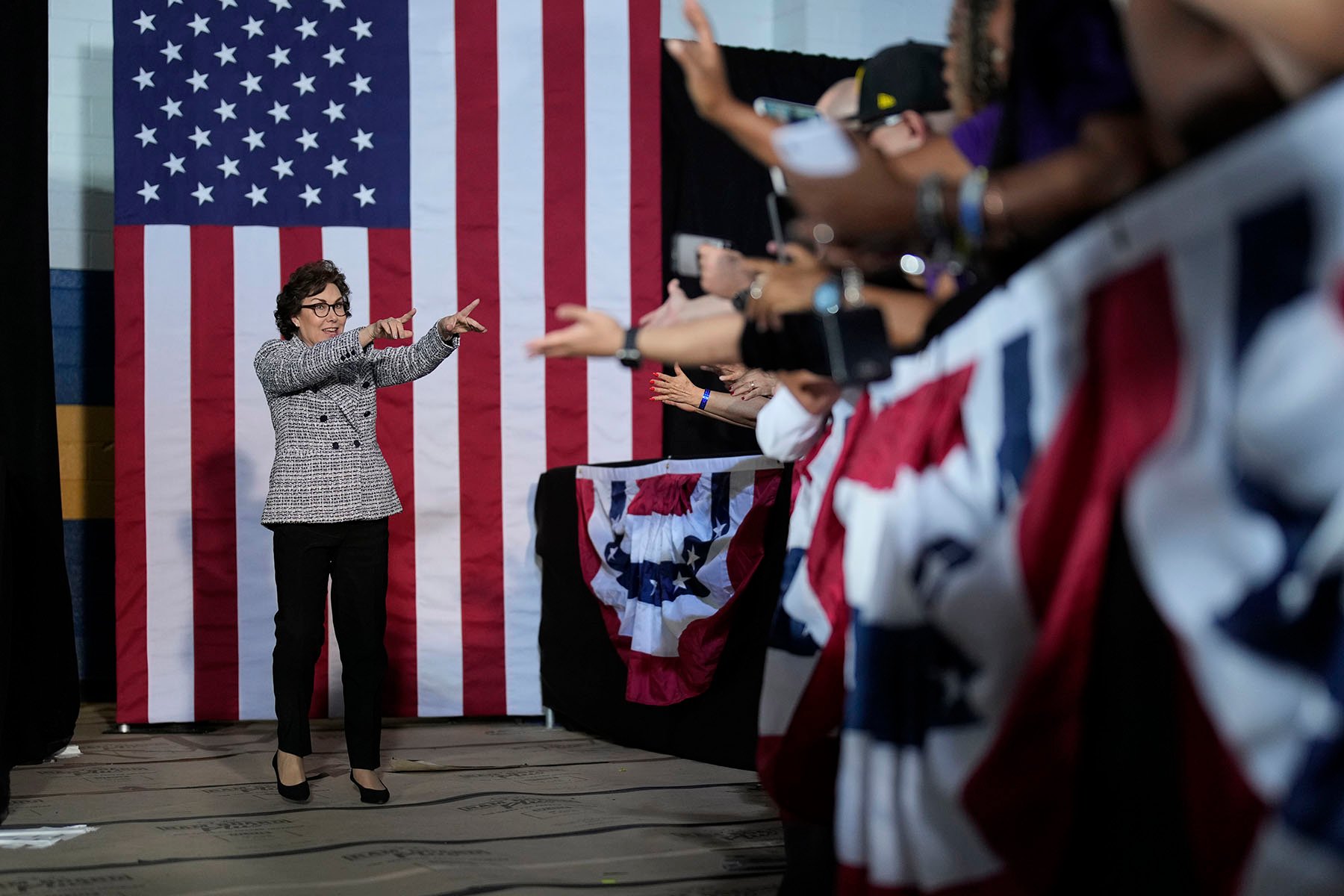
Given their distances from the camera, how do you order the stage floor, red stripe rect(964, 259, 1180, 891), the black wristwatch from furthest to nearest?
the stage floor → the black wristwatch → red stripe rect(964, 259, 1180, 891)

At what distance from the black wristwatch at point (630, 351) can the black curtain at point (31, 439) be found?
2651 millimetres

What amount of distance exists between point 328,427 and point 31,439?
1.15 metres

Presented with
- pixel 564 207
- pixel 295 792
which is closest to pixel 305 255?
pixel 564 207

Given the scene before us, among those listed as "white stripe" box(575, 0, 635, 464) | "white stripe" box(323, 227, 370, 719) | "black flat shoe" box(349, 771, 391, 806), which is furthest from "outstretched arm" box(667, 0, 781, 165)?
"white stripe" box(323, 227, 370, 719)

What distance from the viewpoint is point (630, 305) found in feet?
14.5

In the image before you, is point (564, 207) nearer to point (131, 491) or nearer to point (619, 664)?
point (619, 664)

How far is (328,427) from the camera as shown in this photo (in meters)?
3.15

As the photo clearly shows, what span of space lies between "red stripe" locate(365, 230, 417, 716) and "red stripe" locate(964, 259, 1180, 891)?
11.6 feet

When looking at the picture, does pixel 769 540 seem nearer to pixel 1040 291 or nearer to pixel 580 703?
pixel 580 703

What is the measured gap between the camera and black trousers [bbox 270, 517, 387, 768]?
309cm

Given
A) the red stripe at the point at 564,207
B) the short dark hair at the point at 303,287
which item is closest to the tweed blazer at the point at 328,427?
the short dark hair at the point at 303,287

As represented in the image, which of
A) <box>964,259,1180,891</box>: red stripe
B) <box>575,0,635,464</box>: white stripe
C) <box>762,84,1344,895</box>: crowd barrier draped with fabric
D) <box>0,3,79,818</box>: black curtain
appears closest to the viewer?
<box>762,84,1344,895</box>: crowd barrier draped with fabric

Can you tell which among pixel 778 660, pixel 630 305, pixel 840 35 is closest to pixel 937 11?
pixel 840 35

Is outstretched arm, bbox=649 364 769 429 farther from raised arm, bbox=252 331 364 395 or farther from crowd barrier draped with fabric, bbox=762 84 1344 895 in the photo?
crowd barrier draped with fabric, bbox=762 84 1344 895
